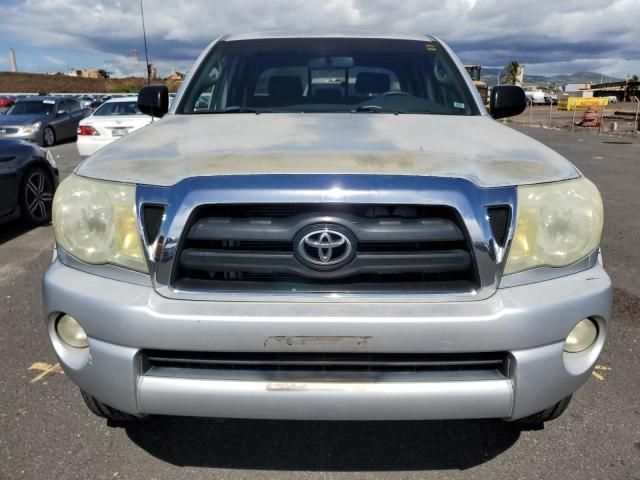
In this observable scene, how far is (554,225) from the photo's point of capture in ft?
6.36

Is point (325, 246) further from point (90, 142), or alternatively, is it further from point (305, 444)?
point (90, 142)

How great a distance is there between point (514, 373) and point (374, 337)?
498 mm

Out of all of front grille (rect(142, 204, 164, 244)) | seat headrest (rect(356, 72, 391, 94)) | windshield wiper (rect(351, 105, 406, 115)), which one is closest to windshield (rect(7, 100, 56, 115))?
seat headrest (rect(356, 72, 391, 94))

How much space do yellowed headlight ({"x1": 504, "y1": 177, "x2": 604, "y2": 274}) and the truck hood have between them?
60 millimetres

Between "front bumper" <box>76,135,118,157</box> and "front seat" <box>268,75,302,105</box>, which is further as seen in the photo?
"front bumper" <box>76,135,118,157</box>

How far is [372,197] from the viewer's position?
→ 5.88 feet

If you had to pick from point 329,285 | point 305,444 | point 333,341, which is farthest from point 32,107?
point 333,341

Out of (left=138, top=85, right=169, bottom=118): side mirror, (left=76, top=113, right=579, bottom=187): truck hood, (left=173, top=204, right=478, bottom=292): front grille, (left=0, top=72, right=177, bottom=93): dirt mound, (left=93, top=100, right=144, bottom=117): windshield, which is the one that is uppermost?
(left=0, top=72, right=177, bottom=93): dirt mound

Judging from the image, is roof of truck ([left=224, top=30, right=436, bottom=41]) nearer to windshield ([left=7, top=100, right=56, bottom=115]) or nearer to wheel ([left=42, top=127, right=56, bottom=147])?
wheel ([left=42, top=127, right=56, bottom=147])

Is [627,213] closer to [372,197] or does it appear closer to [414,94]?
[414,94]

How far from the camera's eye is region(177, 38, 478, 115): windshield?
10.9 ft

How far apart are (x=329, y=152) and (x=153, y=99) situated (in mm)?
2011

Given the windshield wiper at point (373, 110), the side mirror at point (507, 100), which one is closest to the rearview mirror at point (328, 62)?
the windshield wiper at point (373, 110)

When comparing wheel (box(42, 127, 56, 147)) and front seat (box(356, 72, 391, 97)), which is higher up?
front seat (box(356, 72, 391, 97))
